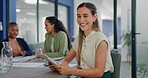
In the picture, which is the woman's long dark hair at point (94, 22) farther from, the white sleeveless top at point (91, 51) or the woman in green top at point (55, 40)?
the woman in green top at point (55, 40)

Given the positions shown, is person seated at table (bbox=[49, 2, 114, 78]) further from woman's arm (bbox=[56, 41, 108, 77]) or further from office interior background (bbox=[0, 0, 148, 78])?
office interior background (bbox=[0, 0, 148, 78])

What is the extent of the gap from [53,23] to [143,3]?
6.18 ft

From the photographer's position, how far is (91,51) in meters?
1.52

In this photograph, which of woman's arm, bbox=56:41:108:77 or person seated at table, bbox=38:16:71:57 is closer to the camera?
woman's arm, bbox=56:41:108:77

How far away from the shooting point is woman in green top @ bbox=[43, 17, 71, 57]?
2.55 metres

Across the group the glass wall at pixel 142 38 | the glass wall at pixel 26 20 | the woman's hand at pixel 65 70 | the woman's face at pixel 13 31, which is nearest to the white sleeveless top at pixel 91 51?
the woman's hand at pixel 65 70

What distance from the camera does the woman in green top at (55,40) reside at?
2551 millimetres

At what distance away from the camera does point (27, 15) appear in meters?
4.82

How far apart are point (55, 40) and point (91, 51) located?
1.20 meters

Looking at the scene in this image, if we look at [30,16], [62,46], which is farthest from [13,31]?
[30,16]

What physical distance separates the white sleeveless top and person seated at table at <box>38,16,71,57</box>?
94cm

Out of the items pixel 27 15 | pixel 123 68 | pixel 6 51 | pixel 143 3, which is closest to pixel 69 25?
pixel 27 15

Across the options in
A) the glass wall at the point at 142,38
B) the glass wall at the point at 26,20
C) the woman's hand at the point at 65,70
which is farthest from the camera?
the glass wall at the point at 26,20

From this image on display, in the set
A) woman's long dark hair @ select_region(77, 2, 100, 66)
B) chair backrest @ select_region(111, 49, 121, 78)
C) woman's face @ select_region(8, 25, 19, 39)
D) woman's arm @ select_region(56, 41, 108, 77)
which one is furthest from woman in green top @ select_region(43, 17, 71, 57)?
woman's arm @ select_region(56, 41, 108, 77)
